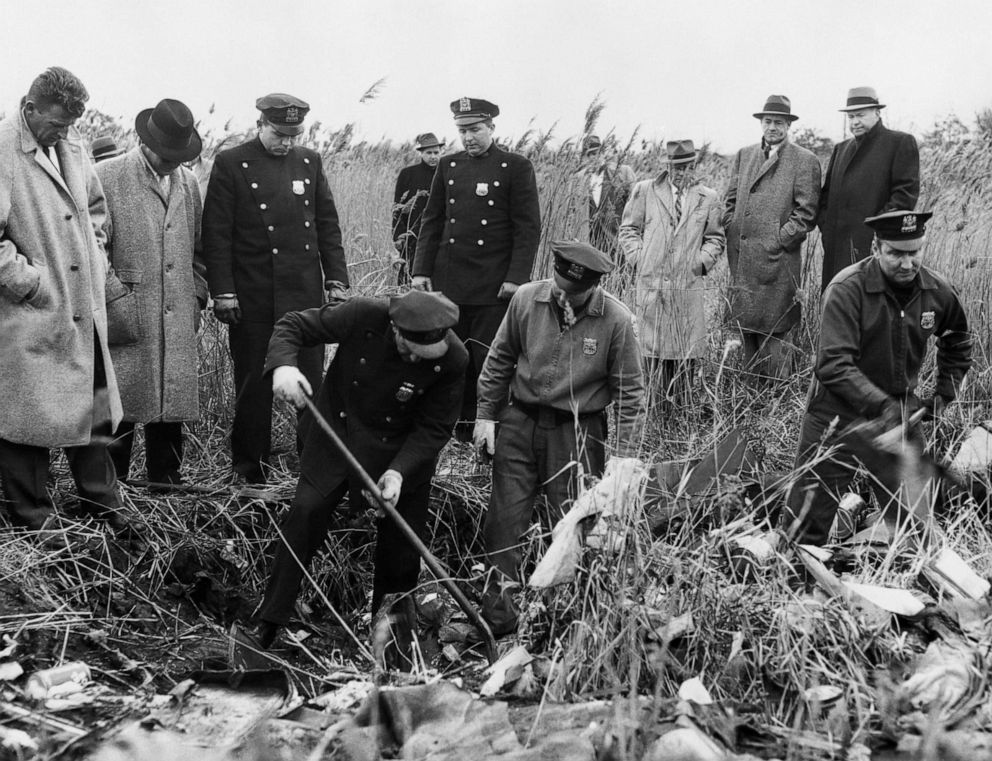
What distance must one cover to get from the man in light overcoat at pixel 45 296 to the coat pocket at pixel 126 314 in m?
0.42

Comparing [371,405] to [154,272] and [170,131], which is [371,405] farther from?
[170,131]

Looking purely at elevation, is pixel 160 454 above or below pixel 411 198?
below

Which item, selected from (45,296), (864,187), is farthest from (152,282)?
(864,187)

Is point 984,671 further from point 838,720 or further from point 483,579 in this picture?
point 483,579

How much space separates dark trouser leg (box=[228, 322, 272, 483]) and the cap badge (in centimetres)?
120

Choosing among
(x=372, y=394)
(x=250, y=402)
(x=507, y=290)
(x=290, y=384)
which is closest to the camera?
(x=290, y=384)

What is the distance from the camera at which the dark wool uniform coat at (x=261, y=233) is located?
5.97m

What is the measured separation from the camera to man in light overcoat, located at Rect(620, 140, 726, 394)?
6859mm

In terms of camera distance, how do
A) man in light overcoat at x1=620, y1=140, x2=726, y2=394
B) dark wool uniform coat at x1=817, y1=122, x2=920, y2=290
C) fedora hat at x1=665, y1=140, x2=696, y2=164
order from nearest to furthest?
man in light overcoat at x1=620, y1=140, x2=726, y2=394 → dark wool uniform coat at x1=817, y1=122, x2=920, y2=290 → fedora hat at x1=665, y1=140, x2=696, y2=164

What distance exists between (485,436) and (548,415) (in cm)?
30

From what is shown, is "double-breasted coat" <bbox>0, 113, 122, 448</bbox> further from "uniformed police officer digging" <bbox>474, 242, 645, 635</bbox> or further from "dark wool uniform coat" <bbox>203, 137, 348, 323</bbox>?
"uniformed police officer digging" <bbox>474, 242, 645, 635</bbox>

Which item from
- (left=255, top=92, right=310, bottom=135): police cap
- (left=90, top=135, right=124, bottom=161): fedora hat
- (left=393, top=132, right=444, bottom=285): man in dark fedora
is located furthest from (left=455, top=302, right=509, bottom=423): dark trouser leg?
(left=90, top=135, right=124, bottom=161): fedora hat

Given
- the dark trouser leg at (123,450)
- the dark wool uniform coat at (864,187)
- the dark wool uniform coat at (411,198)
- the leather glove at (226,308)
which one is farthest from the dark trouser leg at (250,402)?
the dark wool uniform coat at (864,187)

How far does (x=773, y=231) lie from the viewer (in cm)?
729
